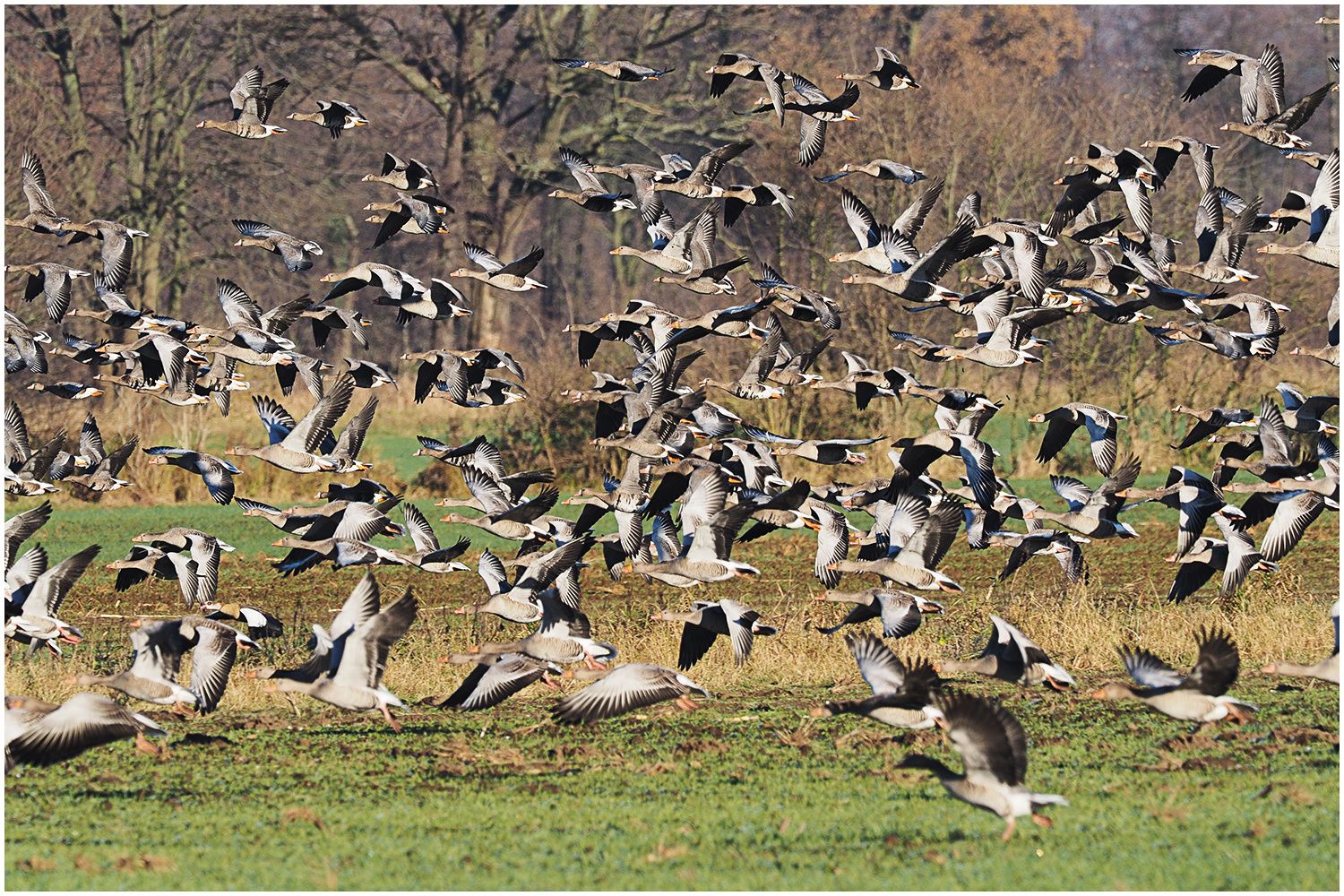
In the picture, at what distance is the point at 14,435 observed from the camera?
12469 millimetres

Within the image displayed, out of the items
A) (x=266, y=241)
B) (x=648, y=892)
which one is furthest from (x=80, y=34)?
(x=648, y=892)

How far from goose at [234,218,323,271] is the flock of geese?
4cm

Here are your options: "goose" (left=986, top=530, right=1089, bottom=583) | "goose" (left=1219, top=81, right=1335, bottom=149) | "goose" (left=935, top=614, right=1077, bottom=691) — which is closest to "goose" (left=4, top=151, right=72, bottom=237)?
"goose" (left=986, top=530, right=1089, bottom=583)


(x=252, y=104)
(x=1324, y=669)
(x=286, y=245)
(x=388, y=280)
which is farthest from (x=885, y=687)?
(x=252, y=104)

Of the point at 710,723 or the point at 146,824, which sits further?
the point at 710,723

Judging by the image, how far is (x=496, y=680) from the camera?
10609 millimetres

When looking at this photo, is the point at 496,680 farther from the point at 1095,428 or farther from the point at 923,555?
the point at 1095,428

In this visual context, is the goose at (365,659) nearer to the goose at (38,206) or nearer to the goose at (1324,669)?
the goose at (1324,669)

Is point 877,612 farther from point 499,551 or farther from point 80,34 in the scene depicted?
point 80,34

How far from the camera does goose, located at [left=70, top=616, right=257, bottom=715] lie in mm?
10305

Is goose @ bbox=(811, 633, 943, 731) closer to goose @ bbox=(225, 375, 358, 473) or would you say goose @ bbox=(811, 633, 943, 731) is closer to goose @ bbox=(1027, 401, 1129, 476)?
goose @ bbox=(1027, 401, 1129, 476)

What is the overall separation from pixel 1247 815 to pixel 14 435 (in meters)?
9.81

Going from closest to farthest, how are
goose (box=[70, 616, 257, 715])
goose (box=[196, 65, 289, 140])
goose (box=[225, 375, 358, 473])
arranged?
1. goose (box=[70, 616, 257, 715])
2. goose (box=[225, 375, 358, 473])
3. goose (box=[196, 65, 289, 140])

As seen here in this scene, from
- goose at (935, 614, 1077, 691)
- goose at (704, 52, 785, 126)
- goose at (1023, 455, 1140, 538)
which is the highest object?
goose at (704, 52, 785, 126)
